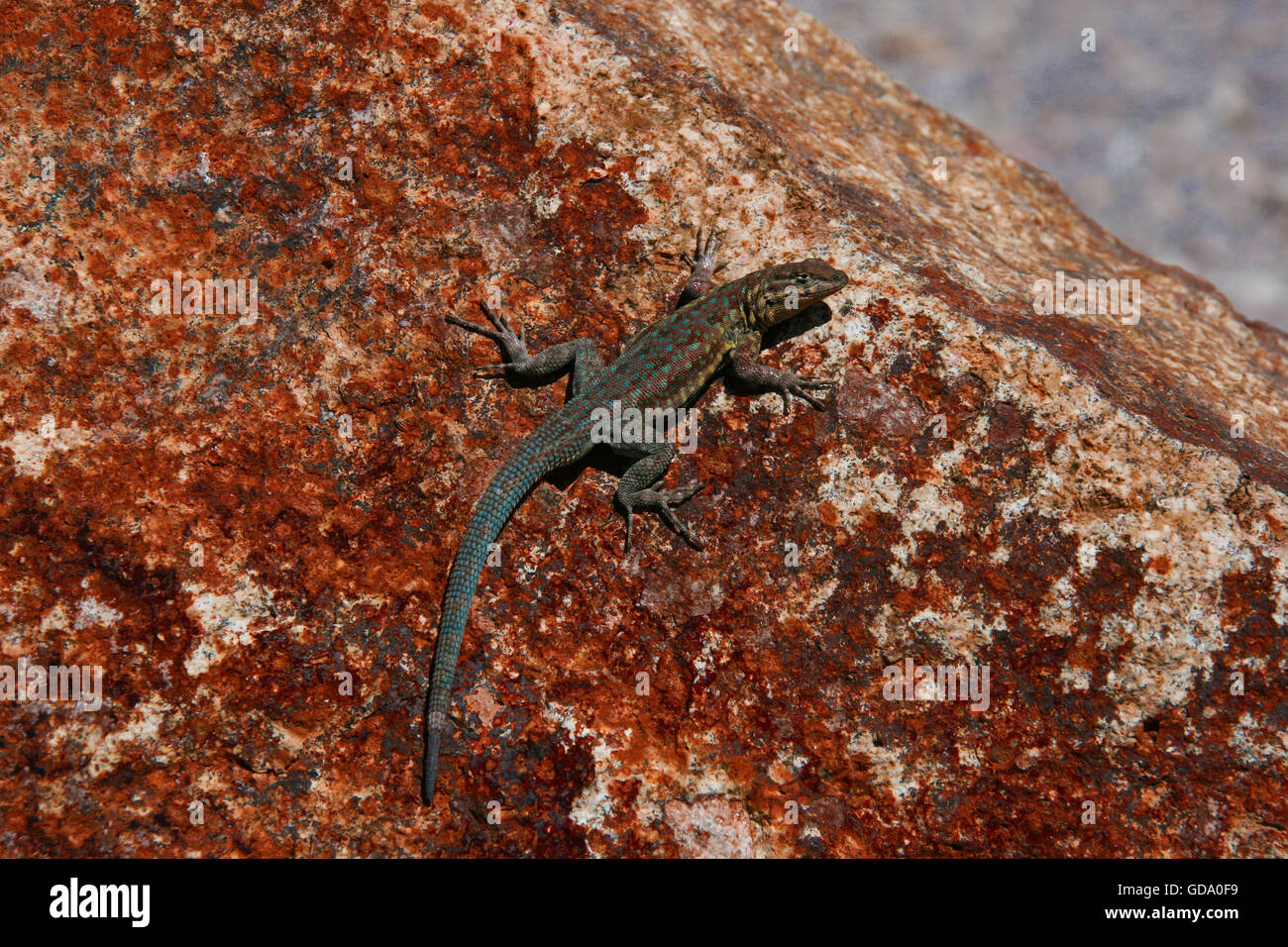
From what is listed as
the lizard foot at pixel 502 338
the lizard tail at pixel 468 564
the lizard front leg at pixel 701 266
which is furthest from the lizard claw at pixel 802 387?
the lizard foot at pixel 502 338

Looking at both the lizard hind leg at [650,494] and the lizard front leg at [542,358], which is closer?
the lizard hind leg at [650,494]

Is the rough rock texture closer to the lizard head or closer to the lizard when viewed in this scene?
the lizard

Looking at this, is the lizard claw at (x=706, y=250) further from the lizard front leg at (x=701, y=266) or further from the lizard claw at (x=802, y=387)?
the lizard claw at (x=802, y=387)

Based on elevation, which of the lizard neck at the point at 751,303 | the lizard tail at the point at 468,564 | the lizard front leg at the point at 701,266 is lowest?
the lizard tail at the point at 468,564

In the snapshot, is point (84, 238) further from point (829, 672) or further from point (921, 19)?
point (921, 19)
